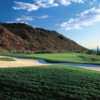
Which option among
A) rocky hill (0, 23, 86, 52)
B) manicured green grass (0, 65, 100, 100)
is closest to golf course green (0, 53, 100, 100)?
manicured green grass (0, 65, 100, 100)

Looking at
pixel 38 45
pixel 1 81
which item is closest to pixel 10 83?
pixel 1 81

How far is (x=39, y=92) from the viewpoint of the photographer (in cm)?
1212

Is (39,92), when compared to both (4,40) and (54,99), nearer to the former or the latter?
(54,99)

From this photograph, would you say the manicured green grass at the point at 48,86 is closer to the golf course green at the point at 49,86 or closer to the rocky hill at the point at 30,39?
the golf course green at the point at 49,86

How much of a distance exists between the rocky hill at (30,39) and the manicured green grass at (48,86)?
77382mm

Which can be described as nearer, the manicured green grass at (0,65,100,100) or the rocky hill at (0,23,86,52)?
the manicured green grass at (0,65,100,100)

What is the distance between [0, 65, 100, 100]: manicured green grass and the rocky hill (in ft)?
254

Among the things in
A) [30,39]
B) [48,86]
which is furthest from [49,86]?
[30,39]

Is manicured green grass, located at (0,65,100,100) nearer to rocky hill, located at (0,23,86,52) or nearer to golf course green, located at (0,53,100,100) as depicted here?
golf course green, located at (0,53,100,100)

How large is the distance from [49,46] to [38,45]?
6753mm

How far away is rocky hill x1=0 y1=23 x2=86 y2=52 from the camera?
99438 mm

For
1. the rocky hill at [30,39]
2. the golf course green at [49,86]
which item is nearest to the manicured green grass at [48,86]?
the golf course green at [49,86]

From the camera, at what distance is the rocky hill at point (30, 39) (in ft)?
326

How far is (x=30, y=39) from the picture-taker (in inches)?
4651
